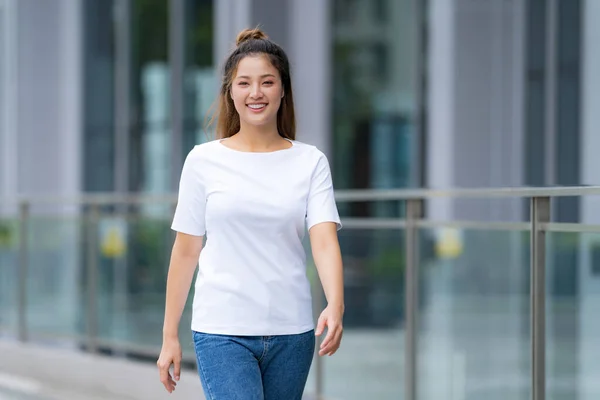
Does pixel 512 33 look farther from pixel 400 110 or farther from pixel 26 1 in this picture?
pixel 26 1

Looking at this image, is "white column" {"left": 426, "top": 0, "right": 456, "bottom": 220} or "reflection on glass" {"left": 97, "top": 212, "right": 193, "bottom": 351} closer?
"reflection on glass" {"left": 97, "top": 212, "right": 193, "bottom": 351}

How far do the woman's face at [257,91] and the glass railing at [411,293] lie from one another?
3.95 feet

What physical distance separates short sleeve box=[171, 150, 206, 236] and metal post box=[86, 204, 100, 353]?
5.61 meters

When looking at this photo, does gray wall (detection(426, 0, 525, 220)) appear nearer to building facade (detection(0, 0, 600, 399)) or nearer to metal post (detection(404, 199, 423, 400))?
building facade (detection(0, 0, 600, 399))

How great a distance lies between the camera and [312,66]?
1220cm

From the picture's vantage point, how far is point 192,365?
7.64 m

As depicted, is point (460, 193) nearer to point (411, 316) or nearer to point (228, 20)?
point (411, 316)

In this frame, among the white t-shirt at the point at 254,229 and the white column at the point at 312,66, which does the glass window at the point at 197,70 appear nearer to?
the white column at the point at 312,66

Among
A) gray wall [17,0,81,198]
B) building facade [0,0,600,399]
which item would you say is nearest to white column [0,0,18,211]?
building facade [0,0,600,399]

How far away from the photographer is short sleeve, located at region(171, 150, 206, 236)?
9.56 feet

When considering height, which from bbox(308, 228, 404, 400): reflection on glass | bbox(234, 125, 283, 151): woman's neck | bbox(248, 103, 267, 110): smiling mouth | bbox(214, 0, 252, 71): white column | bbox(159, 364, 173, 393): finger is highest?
bbox(214, 0, 252, 71): white column

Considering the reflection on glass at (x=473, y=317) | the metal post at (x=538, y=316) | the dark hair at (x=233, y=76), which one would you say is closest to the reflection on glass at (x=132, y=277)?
the reflection on glass at (x=473, y=317)

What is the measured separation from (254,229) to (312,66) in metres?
9.47

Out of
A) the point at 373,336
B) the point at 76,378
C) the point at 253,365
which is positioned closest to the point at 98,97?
the point at 76,378
